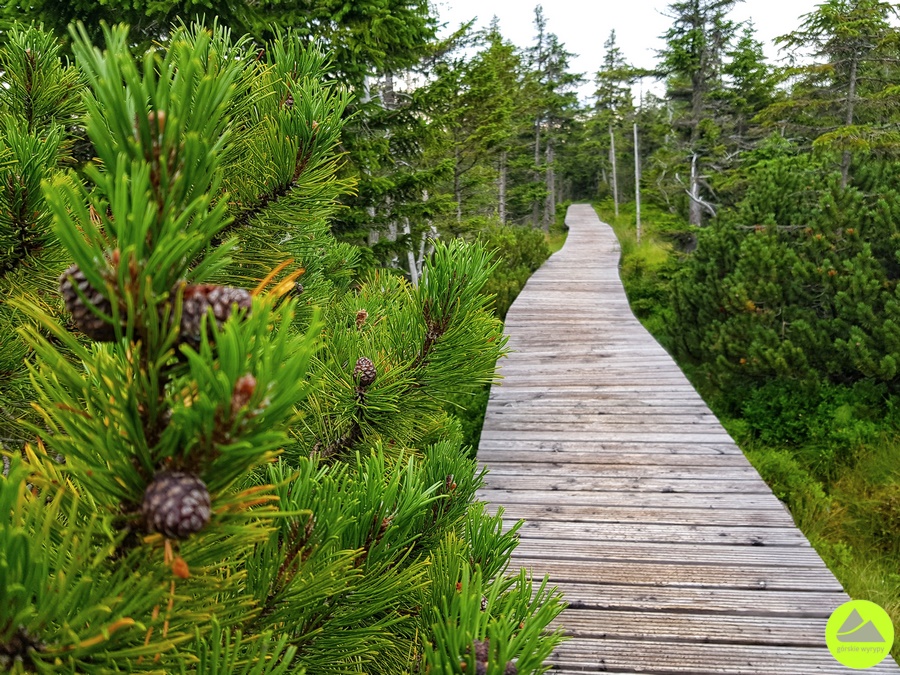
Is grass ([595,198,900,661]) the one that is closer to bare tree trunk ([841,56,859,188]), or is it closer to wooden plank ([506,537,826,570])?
wooden plank ([506,537,826,570])

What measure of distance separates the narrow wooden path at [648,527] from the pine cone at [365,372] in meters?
1.99

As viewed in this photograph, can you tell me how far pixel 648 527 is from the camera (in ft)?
11.0

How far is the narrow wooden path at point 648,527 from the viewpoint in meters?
2.49

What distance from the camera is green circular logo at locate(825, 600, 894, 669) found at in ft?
7.80

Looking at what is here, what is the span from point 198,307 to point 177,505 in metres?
0.17

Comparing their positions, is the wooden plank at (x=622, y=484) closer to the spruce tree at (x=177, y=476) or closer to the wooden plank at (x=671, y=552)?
the wooden plank at (x=671, y=552)

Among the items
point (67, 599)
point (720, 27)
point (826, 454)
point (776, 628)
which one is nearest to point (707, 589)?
point (776, 628)

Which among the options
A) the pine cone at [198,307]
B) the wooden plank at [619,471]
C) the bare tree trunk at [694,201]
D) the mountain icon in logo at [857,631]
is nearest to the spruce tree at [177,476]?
the pine cone at [198,307]

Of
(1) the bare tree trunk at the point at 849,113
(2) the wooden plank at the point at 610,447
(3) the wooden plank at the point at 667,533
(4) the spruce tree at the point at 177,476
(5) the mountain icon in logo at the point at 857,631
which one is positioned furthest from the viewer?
(1) the bare tree trunk at the point at 849,113

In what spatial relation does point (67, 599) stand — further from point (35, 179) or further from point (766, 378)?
point (766, 378)

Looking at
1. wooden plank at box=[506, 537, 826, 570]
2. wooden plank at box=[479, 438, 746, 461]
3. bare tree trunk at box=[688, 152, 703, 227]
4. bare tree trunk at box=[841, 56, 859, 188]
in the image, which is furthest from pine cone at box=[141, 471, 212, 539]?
bare tree trunk at box=[688, 152, 703, 227]

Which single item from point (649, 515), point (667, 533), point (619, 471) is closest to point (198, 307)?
point (667, 533)

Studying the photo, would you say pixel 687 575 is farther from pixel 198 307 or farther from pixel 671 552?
pixel 198 307

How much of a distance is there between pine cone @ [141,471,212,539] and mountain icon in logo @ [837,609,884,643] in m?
3.08
